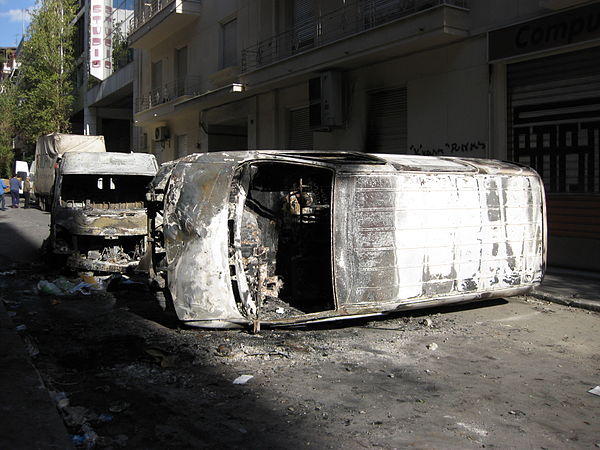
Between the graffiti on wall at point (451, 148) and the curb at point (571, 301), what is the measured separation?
3647 mm

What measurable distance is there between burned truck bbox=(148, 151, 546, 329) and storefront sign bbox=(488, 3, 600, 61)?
3.40m

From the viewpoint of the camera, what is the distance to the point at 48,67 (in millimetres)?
32469

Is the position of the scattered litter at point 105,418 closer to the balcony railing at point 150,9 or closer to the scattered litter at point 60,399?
the scattered litter at point 60,399

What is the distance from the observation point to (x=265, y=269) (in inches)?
249

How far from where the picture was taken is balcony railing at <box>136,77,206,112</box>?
20875 mm

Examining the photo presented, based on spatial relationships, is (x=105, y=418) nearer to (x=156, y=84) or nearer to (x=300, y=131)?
(x=300, y=131)

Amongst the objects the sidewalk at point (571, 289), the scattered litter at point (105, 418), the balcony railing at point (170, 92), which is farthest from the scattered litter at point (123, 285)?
the balcony railing at point (170, 92)

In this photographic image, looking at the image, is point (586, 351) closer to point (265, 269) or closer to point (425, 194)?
point (425, 194)

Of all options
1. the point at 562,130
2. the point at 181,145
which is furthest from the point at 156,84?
the point at 562,130

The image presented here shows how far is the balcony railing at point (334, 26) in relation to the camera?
11519 millimetres

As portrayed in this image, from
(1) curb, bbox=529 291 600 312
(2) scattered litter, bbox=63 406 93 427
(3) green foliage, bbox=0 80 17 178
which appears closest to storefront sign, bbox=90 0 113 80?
(3) green foliage, bbox=0 80 17 178

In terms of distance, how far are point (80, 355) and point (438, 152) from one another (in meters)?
8.23

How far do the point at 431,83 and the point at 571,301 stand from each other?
19.1 feet

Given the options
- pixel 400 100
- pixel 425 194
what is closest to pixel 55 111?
pixel 400 100
